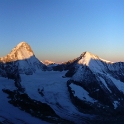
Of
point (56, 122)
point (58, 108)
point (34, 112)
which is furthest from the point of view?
point (58, 108)

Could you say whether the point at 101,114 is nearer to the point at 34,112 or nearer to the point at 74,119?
the point at 74,119

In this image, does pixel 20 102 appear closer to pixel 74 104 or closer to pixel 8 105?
pixel 8 105

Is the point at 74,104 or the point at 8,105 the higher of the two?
the point at 74,104

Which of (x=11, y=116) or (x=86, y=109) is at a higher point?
(x=86, y=109)

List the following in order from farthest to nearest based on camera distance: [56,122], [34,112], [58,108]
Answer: [58,108] → [34,112] → [56,122]

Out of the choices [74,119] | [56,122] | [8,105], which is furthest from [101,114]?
[8,105]

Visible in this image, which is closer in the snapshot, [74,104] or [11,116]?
[11,116]

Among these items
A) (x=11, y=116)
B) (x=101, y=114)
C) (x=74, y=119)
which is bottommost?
(x=11, y=116)

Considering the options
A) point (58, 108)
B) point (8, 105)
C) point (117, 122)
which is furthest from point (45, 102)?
point (117, 122)

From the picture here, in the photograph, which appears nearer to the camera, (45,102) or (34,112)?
(34,112)
